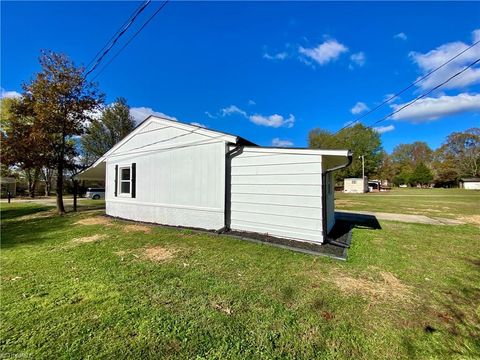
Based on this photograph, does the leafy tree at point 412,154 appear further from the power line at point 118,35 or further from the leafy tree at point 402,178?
the power line at point 118,35

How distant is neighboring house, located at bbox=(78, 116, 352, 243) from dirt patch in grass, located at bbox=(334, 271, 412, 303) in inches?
73.5

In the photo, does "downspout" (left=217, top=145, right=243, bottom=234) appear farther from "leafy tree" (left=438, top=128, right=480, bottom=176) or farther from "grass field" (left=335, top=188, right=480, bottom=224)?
"leafy tree" (left=438, top=128, right=480, bottom=176)

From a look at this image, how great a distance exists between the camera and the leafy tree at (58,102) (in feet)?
36.9

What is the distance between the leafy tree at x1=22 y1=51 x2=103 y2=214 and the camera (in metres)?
11.2

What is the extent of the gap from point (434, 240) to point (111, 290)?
7566 millimetres

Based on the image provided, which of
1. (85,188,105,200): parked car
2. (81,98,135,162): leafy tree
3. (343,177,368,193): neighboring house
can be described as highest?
(81,98,135,162): leafy tree

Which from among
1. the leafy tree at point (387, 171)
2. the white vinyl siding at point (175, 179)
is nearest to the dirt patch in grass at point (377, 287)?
the white vinyl siding at point (175, 179)

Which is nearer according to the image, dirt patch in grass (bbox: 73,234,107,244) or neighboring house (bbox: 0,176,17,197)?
dirt patch in grass (bbox: 73,234,107,244)

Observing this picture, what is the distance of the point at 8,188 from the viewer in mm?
31781

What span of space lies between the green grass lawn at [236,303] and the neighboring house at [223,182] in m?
1.18

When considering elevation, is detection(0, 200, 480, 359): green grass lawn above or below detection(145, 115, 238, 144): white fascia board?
below

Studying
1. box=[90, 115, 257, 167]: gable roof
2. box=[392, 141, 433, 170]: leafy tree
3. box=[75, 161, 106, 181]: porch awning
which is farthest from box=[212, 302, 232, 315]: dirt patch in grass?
box=[392, 141, 433, 170]: leafy tree

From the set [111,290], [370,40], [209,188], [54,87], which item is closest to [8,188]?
[54,87]

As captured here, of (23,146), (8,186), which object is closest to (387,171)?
(23,146)
